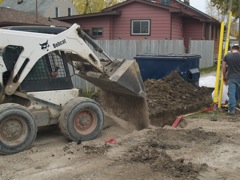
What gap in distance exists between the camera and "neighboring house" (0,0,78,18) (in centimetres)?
3888

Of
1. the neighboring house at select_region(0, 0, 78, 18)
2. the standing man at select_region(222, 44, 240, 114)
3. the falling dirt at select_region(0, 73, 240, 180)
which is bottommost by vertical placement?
the falling dirt at select_region(0, 73, 240, 180)

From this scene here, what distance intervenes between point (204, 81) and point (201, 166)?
8.51m

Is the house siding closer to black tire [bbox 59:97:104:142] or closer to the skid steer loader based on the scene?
the skid steer loader

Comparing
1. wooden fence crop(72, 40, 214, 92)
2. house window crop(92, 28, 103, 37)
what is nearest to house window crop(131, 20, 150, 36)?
house window crop(92, 28, 103, 37)

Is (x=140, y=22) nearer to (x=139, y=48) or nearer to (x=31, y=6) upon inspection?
(x=139, y=48)

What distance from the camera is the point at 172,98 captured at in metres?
10.7

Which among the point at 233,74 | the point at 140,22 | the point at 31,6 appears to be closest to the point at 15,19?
the point at 140,22

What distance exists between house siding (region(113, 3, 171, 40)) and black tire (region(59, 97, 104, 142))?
64.9 ft

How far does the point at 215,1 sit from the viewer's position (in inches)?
978

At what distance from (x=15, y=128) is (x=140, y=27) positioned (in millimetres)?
21719

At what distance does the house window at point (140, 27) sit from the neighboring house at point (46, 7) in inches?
540

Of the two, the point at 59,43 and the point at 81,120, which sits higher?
the point at 59,43

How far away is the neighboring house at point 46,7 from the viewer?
128 feet

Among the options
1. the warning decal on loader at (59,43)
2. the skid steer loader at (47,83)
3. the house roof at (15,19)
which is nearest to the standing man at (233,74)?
the skid steer loader at (47,83)
